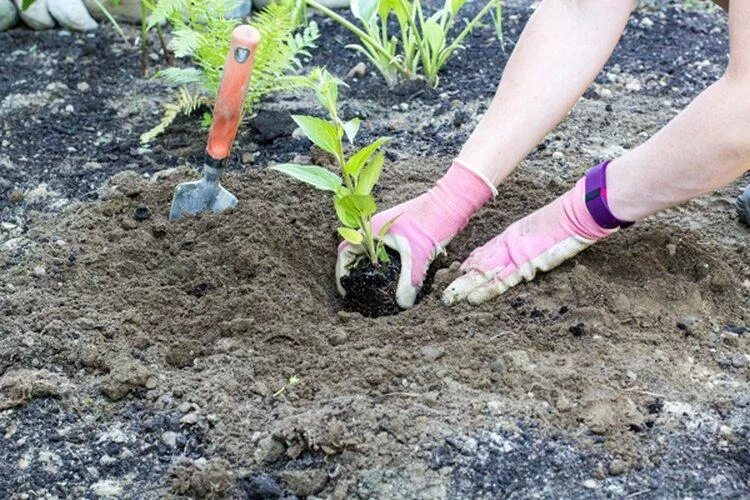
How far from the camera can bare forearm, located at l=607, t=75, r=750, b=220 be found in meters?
2.12

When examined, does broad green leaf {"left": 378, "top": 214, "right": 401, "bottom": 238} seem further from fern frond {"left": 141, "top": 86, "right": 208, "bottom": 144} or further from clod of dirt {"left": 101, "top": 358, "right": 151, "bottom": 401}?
Result: fern frond {"left": 141, "top": 86, "right": 208, "bottom": 144}

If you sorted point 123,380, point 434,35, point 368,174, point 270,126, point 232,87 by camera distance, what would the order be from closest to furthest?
1. point 123,380
2. point 368,174
3. point 232,87
4. point 270,126
5. point 434,35

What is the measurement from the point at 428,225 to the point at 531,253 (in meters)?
0.25

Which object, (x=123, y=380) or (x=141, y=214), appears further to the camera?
(x=141, y=214)

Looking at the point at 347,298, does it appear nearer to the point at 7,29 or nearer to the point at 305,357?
the point at 305,357

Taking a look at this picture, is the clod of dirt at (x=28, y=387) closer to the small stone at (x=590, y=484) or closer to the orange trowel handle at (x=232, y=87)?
the orange trowel handle at (x=232, y=87)

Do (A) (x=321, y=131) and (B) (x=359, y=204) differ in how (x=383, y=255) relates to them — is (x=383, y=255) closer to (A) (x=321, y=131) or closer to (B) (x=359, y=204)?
(B) (x=359, y=204)

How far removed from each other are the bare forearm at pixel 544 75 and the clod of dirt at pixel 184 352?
75cm

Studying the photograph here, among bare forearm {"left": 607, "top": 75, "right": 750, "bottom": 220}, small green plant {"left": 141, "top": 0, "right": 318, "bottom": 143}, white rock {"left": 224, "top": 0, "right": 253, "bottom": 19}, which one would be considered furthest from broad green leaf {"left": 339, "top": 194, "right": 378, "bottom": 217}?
white rock {"left": 224, "top": 0, "right": 253, "bottom": 19}

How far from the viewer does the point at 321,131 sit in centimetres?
235

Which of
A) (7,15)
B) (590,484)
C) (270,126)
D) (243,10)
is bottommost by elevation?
(7,15)

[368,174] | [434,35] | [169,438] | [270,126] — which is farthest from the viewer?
[434,35]

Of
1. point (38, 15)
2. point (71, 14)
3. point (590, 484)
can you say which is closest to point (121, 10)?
point (71, 14)

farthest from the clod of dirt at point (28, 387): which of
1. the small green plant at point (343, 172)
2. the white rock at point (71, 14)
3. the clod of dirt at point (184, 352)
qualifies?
the white rock at point (71, 14)
